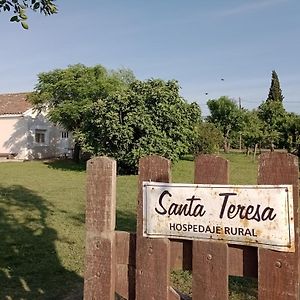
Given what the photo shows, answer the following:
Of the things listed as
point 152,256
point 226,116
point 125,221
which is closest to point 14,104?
point 226,116

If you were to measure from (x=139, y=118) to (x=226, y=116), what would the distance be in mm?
22412

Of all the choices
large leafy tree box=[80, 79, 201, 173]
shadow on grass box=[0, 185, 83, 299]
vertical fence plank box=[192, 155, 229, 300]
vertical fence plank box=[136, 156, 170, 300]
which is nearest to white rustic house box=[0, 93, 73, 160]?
large leafy tree box=[80, 79, 201, 173]

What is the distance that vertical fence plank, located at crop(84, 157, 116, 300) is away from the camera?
2631mm

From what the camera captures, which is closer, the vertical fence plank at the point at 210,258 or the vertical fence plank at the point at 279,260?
the vertical fence plank at the point at 279,260

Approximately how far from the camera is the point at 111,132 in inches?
835

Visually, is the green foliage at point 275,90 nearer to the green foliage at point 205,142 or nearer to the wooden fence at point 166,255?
the green foliage at point 205,142

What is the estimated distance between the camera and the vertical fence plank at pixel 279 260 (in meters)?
2.18

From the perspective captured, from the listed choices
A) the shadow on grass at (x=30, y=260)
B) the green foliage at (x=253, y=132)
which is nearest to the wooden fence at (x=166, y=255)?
the shadow on grass at (x=30, y=260)

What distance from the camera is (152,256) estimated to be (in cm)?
251

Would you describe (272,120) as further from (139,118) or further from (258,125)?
(139,118)

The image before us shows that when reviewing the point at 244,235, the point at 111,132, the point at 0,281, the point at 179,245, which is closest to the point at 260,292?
the point at 244,235

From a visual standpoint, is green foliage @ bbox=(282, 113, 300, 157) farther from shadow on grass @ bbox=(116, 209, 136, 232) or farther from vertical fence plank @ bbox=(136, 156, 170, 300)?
vertical fence plank @ bbox=(136, 156, 170, 300)

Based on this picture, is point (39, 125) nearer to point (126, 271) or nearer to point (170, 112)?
point (170, 112)

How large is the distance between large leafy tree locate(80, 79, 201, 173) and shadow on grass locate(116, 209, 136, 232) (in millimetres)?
11677
